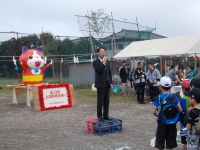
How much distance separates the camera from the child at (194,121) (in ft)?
14.0

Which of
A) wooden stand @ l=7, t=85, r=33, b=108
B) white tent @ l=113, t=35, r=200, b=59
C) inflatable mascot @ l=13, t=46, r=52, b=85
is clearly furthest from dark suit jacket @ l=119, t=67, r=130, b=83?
wooden stand @ l=7, t=85, r=33, b=108

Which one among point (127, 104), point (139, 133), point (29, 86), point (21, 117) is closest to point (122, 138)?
point (139, 133)

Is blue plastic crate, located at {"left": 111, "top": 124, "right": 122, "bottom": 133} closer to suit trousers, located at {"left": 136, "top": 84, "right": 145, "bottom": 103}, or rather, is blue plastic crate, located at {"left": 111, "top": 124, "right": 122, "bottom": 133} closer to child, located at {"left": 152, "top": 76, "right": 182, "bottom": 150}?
child, located at {"left": 152, "top": 76, "right": 182, "bottom": 150}

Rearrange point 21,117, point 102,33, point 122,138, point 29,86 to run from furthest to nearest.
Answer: point 102,33 → point 29,86 → point 21,117 → point 122,138

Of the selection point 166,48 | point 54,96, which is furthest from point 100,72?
point 166,48

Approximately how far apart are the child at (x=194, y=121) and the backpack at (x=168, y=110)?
0.33 metres

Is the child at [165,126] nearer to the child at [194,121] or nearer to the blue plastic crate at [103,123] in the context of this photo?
the child at [194,121]

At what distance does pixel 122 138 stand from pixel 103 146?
0.75 metres

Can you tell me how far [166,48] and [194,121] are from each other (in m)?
11.1

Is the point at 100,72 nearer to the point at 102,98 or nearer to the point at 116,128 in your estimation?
the point at 102,98

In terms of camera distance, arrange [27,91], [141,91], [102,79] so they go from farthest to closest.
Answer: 1. [141,91]
2. [27,91]
3. [102,79]

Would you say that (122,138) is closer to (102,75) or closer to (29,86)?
(102,75)

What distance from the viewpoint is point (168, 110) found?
4695 mm

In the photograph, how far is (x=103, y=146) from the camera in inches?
241
